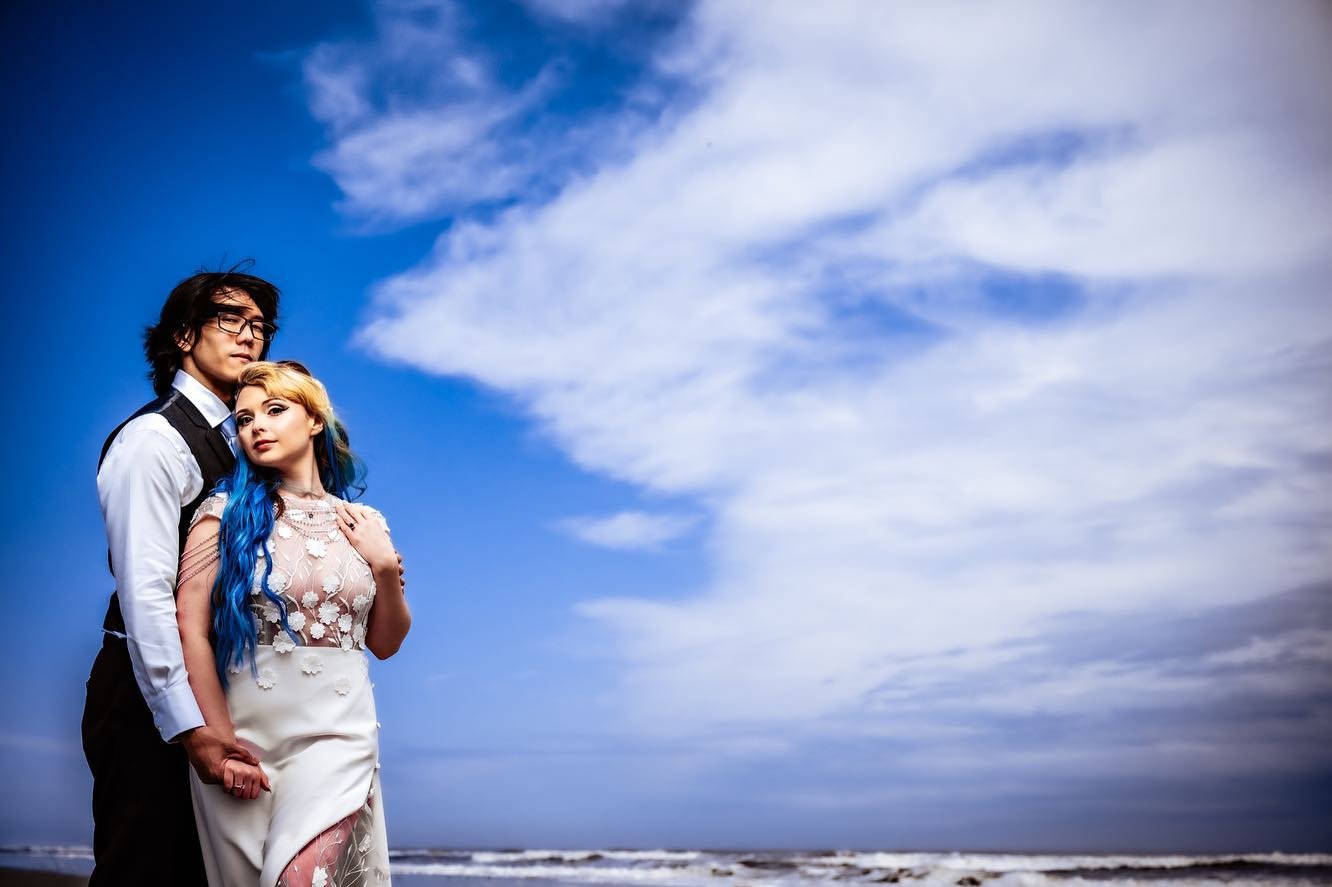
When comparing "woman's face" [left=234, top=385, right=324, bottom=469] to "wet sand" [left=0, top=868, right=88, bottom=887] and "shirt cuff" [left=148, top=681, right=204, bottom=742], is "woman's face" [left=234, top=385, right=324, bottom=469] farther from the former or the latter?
"wet sand" [left=0, top=868, right=88, bottom=887]

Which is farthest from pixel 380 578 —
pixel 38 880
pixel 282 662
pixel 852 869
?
pixel 852 869

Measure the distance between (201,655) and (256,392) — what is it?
0.61 metres

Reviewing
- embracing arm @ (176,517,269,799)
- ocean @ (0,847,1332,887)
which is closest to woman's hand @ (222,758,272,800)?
embracing arm @ (176,517,269,799)

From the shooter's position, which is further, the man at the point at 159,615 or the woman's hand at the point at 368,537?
the woman's hand at the point at 368,537

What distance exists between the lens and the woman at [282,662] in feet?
7.00

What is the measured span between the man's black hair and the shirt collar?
61 mm

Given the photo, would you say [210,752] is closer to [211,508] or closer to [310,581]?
[310,581]

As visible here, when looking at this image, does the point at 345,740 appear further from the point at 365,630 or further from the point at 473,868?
the point at 473,868

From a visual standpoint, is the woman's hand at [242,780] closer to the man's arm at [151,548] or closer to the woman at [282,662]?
the woman at [282,662]

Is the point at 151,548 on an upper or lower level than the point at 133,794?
upper

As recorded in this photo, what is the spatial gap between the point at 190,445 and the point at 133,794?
2.62ft

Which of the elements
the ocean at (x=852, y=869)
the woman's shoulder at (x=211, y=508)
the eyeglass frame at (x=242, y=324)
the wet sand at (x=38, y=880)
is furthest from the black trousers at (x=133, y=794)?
the ocean at (x=852, y=869)

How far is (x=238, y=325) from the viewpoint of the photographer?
2582 millimetres

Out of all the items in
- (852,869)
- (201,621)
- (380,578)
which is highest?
(380,578)
